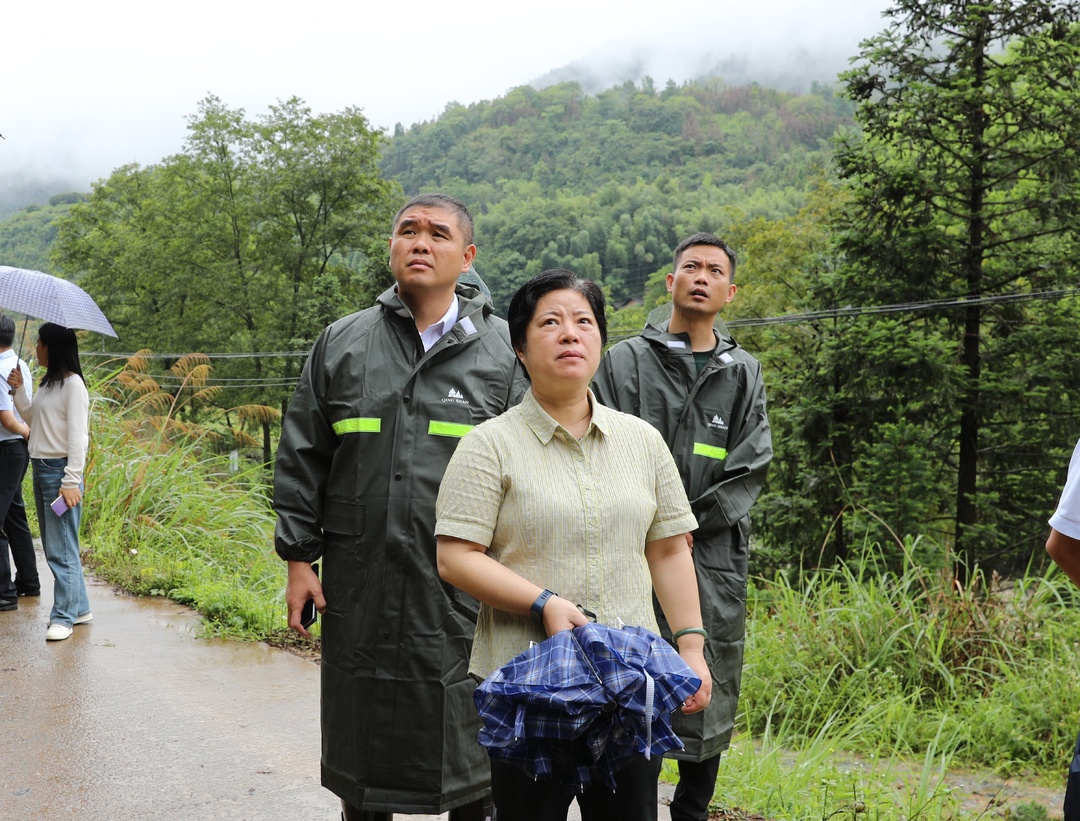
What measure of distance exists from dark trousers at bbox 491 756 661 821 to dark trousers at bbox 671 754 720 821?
131 cm

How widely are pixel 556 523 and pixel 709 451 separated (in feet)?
4.97

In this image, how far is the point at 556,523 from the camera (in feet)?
6.78

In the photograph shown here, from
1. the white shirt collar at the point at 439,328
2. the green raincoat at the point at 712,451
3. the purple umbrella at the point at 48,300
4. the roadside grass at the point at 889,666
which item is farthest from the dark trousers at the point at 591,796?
the purple umbrella at the point at 48,300

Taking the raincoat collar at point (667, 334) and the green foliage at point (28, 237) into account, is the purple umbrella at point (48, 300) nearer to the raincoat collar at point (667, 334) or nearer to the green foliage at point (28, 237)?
the raincoat collar at point (667, 334)

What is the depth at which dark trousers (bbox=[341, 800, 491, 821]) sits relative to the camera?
2846 millimetres

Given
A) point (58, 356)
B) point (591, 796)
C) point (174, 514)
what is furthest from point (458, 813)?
point (174, 514)

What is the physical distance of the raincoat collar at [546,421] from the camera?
2.14 metres

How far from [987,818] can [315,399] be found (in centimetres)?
378

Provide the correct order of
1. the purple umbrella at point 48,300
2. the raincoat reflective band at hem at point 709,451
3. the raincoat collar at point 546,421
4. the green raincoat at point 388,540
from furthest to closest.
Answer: the purple umbrella at point 48,300, the raincoat reflective band at hem at point 709,451, the green raincoat at point 388,540, the raincoat collar at point 546,421

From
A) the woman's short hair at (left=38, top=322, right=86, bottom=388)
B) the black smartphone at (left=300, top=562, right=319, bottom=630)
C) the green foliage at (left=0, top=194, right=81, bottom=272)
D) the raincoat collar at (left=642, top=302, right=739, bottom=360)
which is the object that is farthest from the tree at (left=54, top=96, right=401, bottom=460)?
the black smartphone at (left=300, top=562, right=319, bottom=630)

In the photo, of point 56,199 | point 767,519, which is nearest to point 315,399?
point 767,519

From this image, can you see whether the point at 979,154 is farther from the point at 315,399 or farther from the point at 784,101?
the point at 784,101

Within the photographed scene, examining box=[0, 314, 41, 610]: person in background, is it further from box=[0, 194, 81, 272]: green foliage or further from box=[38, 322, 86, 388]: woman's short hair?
box=[0, 194, 81, 272]: green foliage

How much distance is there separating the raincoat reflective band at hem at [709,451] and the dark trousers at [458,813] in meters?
1.29
